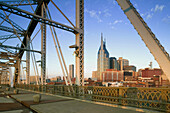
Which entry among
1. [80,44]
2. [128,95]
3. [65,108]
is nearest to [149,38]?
[128,95]

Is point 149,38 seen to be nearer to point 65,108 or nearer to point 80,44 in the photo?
point 65,108

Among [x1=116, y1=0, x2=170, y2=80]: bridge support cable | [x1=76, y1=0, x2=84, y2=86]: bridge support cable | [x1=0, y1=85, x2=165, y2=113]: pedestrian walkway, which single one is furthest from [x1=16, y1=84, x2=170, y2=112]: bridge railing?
[x1=116, y1=0, x2=170, y2=80]: bridge support cable

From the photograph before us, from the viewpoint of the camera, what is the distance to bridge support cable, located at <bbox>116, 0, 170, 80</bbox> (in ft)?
16.8

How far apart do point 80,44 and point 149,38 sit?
27.3ft

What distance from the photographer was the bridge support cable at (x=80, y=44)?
42.2 feet

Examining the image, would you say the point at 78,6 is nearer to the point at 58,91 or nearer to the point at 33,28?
the point at 58,91

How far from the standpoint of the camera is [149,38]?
5598 mm

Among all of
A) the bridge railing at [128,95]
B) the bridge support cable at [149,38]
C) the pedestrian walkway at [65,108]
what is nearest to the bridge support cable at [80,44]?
the bridge railing at [128,95]

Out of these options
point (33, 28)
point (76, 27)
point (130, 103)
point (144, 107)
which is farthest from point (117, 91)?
point (33, 28)

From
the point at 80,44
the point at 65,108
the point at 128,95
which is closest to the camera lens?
the point at 65,108

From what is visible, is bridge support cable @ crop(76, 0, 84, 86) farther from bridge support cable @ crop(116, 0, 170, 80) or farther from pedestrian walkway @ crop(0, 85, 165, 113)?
bridge support cable @ crop(116, 0, 170, 80)

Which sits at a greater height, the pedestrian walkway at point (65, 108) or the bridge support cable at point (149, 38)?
the bridge support cable at point (149, 38)

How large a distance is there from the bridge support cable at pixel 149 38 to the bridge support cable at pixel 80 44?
687 centimetres

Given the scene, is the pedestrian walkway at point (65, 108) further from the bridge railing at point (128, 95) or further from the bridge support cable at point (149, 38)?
the bridge support cable at point (149, 38)
